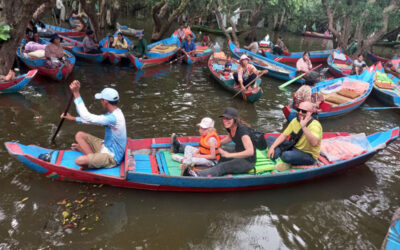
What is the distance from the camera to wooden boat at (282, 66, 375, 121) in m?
9.44

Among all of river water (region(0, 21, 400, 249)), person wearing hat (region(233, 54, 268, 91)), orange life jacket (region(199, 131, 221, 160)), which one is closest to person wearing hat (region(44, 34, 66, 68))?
river water (region(0, 21, 400, 249))

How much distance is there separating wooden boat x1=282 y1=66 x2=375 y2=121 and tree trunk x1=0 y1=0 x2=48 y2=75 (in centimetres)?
792

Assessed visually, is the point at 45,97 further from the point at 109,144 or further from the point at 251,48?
the point at 251,48

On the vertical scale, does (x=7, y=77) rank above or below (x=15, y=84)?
above

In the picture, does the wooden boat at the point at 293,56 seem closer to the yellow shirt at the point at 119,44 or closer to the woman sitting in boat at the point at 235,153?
the yellow shirt at the point at 119,44

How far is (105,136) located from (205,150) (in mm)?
1884

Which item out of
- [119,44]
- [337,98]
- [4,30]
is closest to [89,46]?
[119,44]

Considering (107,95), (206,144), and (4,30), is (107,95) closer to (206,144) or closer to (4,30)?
(206,144)

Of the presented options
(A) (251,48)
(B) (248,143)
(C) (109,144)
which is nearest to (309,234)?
(B) (248,143)

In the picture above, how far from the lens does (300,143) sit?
5.79 metres

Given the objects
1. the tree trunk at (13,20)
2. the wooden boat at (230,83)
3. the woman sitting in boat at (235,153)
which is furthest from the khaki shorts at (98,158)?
the wooden boat at (230,83)

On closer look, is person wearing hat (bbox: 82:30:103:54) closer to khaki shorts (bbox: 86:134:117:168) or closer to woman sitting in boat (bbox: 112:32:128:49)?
woman sitting in boat (bbox: 112:32:128:49)

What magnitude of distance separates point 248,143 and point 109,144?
246 centimetres

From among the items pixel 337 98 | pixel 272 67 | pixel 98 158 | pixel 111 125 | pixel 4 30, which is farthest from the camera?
pixel 272 67
